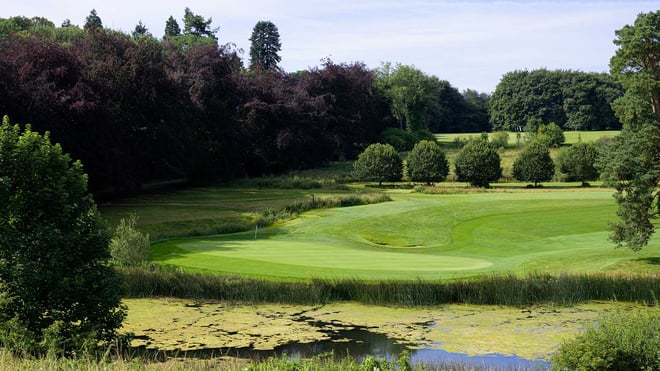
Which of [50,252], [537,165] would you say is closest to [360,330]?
[50,252]

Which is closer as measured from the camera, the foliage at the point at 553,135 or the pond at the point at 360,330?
the pond at the point at 360,330

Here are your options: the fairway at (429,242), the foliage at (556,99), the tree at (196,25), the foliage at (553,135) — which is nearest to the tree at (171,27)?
the tree at (196,25)

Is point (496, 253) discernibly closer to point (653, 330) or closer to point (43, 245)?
point (653, 330)

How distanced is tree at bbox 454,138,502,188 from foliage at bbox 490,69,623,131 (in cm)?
5229

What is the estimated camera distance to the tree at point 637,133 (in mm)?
22562

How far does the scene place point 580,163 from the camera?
5844 centimetres

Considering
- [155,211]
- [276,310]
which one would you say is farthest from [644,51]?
[155,211]

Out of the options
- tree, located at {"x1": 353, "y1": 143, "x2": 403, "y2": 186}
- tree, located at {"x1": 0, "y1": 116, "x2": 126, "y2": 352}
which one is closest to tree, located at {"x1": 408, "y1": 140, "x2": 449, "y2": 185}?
tree, located at {"x1": 353, "y1": 143, "x2": 403, "y2": 186}

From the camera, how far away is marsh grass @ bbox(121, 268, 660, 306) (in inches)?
736

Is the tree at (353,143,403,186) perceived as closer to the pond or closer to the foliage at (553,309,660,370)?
the pond

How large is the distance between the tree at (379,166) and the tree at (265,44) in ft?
213

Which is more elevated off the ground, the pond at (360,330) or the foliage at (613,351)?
the foliage at (613,351)

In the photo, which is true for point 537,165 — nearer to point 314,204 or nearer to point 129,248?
point 314,204

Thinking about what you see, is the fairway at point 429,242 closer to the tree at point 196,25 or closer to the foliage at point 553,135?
the foliage at point 553,135
